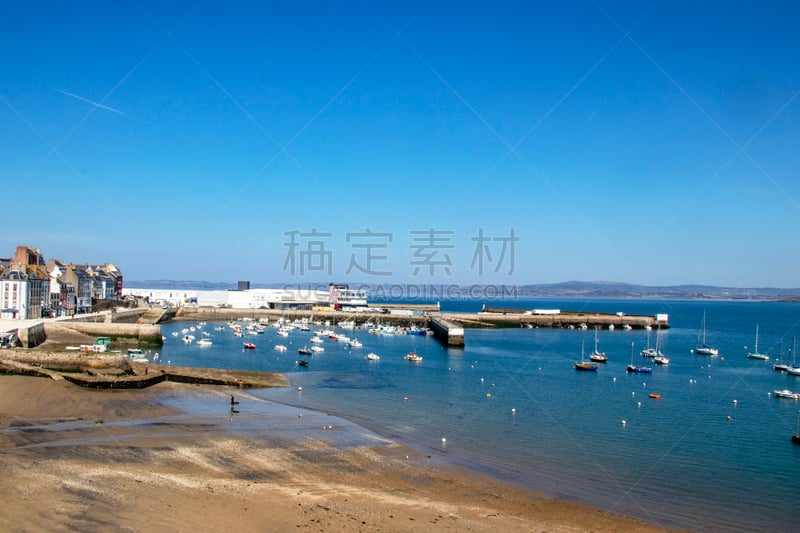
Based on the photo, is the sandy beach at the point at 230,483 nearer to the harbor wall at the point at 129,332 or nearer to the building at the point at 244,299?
the harbor wall at the point at 129,332

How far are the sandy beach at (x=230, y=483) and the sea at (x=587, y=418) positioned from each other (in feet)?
7.63

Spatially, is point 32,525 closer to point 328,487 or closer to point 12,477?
point 12,477

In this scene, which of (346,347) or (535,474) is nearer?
(535,474)

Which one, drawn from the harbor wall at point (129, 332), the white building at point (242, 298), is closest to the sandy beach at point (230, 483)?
the harbor wall at point (129, 332)

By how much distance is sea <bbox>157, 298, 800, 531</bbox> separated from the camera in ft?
68.4

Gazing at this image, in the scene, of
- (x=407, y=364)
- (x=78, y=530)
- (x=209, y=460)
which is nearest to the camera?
(x=78, y=530)

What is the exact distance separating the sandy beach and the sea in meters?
2.32

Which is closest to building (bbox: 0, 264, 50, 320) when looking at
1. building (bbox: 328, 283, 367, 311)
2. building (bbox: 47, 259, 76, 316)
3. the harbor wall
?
building (bbox: 47, 259, 76, 316)

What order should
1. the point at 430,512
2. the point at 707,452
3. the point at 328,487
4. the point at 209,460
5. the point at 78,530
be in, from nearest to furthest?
the point at 78,530
the point at 430,512
the point at 328,487
the point at 209,460
the point at 707,452

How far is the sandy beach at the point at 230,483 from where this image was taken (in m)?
15.8

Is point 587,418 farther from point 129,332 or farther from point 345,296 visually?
point 345,296

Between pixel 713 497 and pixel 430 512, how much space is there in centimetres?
979

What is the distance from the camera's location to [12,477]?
17.9 metres

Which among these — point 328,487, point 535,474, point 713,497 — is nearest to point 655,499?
point 713,497
